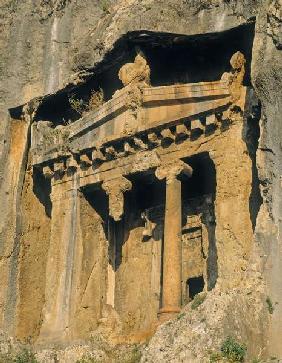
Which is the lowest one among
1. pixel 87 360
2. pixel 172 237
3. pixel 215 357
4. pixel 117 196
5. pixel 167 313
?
pixel 215 357

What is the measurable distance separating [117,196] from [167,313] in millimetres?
3084

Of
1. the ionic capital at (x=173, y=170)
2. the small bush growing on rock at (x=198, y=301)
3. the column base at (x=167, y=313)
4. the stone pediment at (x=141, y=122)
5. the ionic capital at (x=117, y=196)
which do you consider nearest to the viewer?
the small bush growing on rock at (x=198, y=301)

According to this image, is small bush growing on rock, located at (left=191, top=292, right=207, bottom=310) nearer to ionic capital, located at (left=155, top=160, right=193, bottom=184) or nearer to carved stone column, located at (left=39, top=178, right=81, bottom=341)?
ionic capital, located at (left=155, top=160, right=193, bottom=184)

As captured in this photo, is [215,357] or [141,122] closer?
[215,357]

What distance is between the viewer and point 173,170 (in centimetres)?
2030

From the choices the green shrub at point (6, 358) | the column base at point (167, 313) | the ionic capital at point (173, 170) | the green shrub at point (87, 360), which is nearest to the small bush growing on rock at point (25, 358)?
the green shrub at point (6, 358)

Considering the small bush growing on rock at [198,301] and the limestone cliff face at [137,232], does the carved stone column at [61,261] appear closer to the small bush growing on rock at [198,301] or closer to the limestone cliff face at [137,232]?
the limestone cliff face at [137,232]

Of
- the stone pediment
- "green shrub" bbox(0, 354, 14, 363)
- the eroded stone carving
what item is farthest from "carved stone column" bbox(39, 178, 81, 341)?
the eroded stone carving

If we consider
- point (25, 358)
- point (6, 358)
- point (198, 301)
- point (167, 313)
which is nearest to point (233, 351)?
point (198, 301)

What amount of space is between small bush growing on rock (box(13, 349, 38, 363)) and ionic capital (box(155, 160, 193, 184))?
14.5 feet

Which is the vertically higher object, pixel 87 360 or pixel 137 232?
pixel 137 232

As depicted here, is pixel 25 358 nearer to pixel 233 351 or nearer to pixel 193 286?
pixel 193 286

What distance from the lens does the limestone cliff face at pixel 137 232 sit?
1661 centimetres

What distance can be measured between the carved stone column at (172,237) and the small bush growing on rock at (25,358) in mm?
2653
